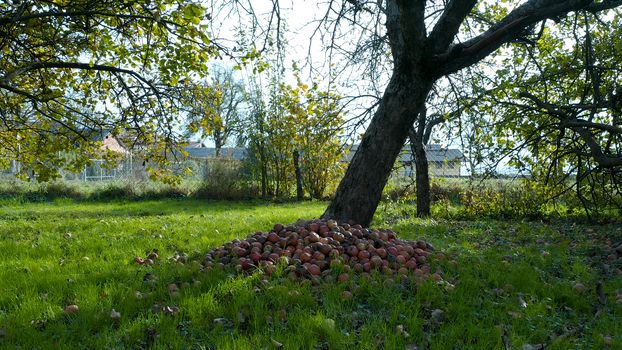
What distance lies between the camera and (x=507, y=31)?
190 inches

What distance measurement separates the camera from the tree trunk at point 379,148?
5.55 meters

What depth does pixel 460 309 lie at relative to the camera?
3.21m

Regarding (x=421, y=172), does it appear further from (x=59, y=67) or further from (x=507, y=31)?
(x=59, y=67)

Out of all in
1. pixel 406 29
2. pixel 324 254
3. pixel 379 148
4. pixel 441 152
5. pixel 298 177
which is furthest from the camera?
pixel 298 177

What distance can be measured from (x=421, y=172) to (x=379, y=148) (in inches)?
201

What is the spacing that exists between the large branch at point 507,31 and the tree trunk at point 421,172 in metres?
4.09

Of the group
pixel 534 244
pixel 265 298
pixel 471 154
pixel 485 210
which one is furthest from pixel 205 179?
pixel 265 298

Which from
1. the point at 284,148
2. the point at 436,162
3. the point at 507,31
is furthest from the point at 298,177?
the point at 507,31

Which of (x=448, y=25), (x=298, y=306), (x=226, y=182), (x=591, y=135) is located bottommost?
(x=298, y=306)

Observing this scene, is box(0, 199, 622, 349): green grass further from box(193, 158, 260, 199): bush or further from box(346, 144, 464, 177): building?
box(193, 158, 260, 199): bush

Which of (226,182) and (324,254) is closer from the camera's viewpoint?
(324,254)

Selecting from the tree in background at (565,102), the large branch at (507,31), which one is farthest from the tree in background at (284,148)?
the large branch at (507,31)

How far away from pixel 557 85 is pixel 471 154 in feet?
7.92

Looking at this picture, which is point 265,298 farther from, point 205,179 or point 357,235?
point 205,179
